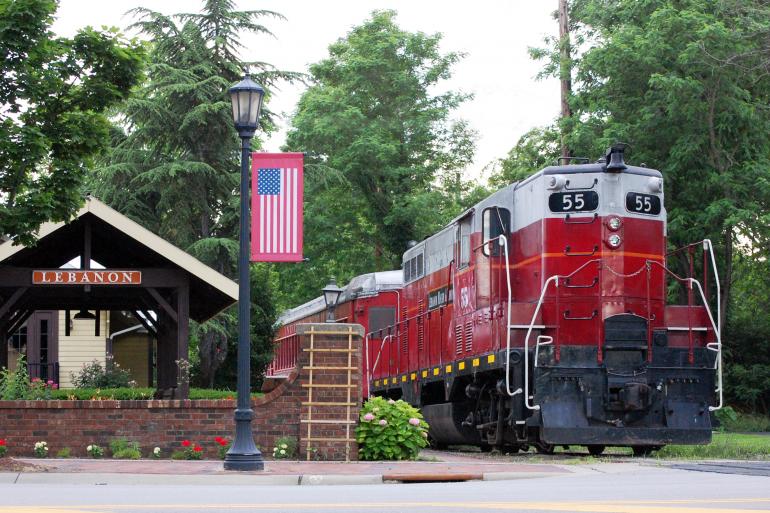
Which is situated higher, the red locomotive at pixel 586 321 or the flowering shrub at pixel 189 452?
the red locomotive at pixel 586 321

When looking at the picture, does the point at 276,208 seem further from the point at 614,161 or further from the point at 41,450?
the point at 614,161

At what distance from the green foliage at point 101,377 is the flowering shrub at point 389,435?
1538cm

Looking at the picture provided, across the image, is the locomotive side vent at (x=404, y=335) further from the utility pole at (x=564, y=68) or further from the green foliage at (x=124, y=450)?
the utility pole at (x=564, y=68)

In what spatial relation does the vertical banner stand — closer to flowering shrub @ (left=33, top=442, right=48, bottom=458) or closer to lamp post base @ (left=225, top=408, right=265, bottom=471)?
lamp post base @ (left=225, top=408, right=265, bottom=471)

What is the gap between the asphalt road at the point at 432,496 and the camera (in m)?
9.26

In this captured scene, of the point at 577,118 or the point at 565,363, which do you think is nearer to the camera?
the point at 565,363

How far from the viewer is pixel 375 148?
4878cm

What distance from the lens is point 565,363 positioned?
693 inches

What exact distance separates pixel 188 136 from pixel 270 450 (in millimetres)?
22173

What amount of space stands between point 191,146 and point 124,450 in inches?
874

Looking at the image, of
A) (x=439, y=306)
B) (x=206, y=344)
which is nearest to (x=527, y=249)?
(x=439, y=306)

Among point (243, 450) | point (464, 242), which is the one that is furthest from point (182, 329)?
point (243, 450)

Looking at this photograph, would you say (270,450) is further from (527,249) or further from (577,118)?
(577,118)

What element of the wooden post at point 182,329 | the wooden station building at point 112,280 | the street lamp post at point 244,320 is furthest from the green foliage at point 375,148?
the street lamp post at point 244,320
